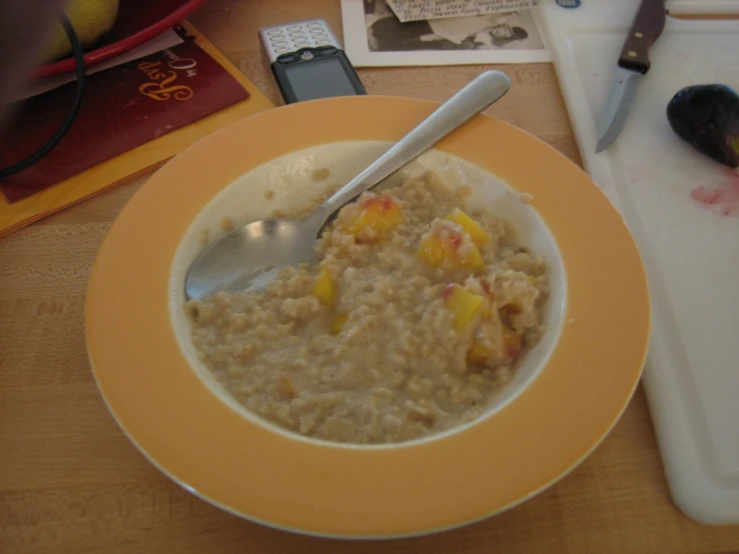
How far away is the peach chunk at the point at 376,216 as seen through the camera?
817 mm

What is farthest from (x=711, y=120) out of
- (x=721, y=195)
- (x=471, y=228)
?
(x=471, y=228)

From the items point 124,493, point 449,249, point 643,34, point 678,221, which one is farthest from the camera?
point 643,34

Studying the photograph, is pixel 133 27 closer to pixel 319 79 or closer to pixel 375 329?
pixel 319 79

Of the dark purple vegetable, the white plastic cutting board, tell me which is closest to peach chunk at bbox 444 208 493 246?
the white plastic cutting board

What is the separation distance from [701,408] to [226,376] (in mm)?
572

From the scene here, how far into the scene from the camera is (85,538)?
2.06 ft

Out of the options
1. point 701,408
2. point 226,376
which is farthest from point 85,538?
point 701,408

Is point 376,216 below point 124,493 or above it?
above

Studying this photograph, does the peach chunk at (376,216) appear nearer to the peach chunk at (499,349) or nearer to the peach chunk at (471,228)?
the peach chunk at (471,228)

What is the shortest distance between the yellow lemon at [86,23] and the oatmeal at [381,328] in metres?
0.56

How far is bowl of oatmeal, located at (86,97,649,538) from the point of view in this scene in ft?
1.83

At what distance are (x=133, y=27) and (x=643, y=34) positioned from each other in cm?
98

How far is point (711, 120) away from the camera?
99 centimetres

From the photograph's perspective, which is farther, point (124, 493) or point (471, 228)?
point (471, 228)
